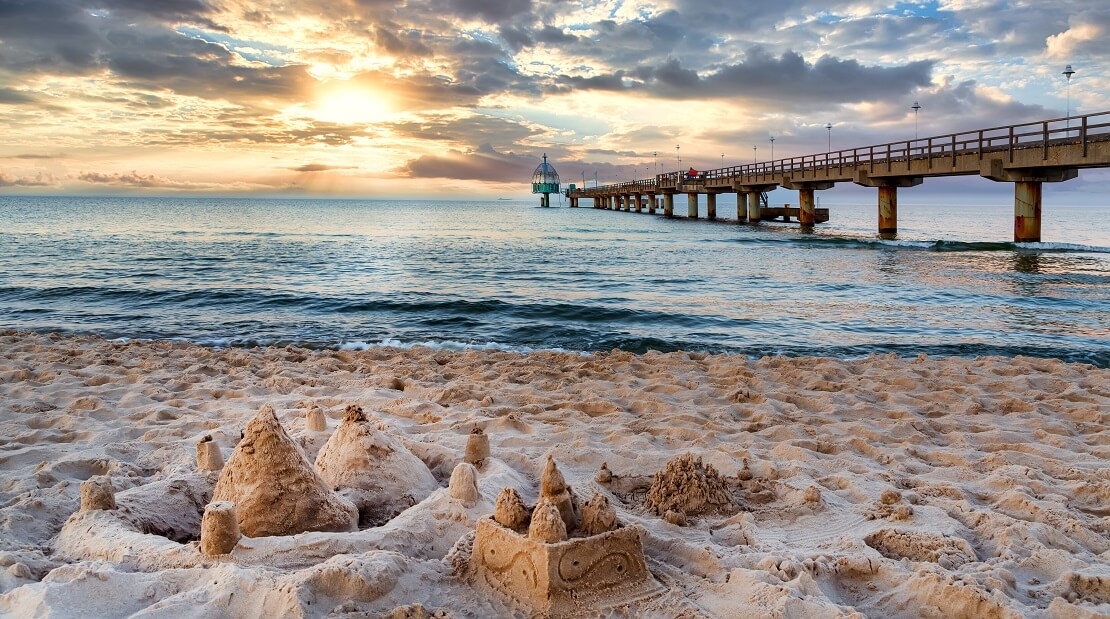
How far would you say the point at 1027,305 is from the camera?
53.8 ft

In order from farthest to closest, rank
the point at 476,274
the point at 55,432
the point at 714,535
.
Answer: the point at 476,274 < the point at 55,432 < the point at 714,535

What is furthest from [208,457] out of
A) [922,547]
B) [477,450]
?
[922,547]

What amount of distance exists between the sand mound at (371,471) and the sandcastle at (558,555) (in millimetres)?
1072

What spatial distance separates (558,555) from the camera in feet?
11.3

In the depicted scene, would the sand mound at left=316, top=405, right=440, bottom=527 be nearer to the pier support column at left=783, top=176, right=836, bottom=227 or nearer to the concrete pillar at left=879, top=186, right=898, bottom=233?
the concrete pillar at left=879, top=186, right=898, bottom=233

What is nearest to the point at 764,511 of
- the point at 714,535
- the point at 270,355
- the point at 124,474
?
the point at 714,535

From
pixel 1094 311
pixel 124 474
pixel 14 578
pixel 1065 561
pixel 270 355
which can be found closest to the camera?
pixel 14 578

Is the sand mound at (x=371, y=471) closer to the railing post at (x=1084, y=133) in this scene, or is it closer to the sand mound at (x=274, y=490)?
the sand mound at (x=274, y=490)

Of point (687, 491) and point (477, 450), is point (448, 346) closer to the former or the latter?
point (477, 450)

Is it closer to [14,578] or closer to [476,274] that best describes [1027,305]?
[476,274]

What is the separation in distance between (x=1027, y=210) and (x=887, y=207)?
9.70 m

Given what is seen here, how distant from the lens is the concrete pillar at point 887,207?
38.8 meters

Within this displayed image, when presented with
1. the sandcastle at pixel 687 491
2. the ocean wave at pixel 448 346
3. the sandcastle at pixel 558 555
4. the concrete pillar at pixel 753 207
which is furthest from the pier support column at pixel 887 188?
the sandcastle at pixel 558 555

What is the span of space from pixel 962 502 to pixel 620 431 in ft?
9.29
